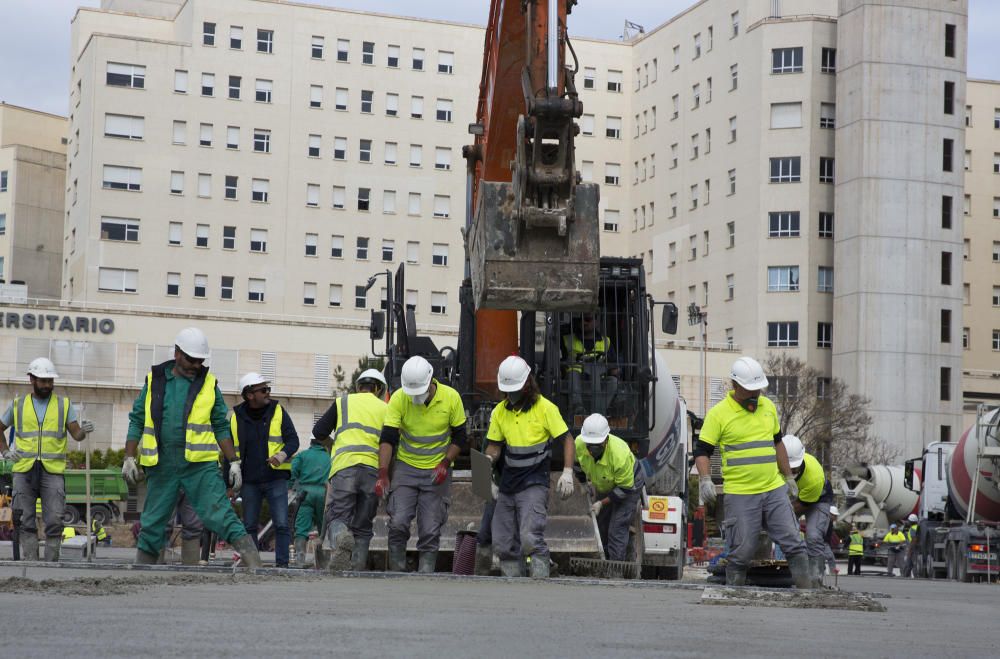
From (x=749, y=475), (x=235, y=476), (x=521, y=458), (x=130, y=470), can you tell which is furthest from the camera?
(x=235, y=476)

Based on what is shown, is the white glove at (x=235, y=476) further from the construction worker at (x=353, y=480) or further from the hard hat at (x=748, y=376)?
the hard hat at (x=748, y=376)

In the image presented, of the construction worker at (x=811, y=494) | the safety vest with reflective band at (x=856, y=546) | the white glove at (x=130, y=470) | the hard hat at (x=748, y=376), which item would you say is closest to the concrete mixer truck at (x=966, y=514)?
the safety vest with reflective band at (x=856, y=546)

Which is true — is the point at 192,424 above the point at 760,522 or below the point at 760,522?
above

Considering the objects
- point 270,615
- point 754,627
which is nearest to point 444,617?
point 270,615

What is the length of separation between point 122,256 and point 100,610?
72.5 metres

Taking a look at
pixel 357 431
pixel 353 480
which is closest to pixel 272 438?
pixel 357 431

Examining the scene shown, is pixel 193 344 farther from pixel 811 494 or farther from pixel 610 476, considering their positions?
pixel 811 494

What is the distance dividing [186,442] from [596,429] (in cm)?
449

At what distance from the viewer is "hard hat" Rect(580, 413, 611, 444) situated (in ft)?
51.4

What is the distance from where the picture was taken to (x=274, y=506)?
15914 millimetres

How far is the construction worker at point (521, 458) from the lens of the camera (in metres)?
13.3

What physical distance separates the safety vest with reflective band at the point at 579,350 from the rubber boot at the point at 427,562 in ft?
11.6

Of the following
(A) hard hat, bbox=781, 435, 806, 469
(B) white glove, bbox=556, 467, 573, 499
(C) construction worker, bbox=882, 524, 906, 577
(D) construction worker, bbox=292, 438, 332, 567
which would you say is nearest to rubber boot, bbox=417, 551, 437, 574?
(B) white glove, bbox=556, 467, 573, 499

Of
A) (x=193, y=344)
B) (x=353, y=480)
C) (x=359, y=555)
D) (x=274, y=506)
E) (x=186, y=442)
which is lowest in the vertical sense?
(x=359, y=555)
